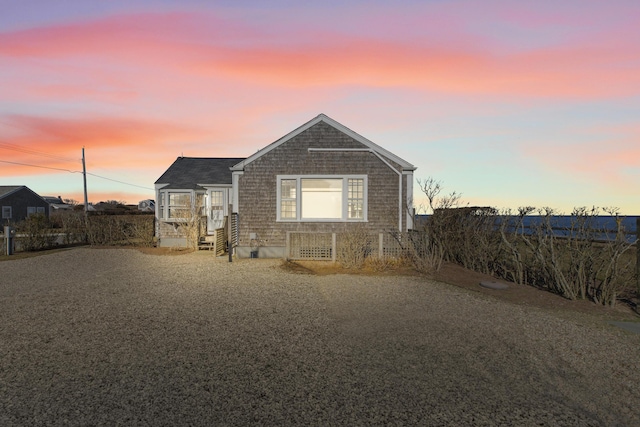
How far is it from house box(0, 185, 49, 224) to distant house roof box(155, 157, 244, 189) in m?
28.7

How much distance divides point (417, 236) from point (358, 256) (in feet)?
7.84

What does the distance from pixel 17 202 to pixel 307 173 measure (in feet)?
149

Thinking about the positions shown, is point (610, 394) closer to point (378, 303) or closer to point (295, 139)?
point (378, 303)

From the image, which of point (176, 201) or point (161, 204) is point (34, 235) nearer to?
point (161, 204)

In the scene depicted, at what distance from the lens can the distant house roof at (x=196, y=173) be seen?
76.1 ft

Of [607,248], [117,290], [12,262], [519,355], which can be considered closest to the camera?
[519,355]

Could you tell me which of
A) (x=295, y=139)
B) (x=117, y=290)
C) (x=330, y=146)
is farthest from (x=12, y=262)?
(x=330, y=146)

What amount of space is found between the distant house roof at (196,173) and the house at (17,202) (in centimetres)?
2874

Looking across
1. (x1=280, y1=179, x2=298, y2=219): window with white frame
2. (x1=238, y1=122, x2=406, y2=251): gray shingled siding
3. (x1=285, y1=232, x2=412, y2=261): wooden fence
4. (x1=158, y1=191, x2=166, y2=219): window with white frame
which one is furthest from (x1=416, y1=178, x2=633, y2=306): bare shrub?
(x1=158, y1=191, x2=166, y2=219): window with white frame

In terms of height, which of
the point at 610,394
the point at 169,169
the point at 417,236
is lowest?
the point at 610,394

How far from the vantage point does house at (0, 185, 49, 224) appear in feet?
151

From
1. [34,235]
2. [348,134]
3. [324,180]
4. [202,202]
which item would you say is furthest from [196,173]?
[348,134]

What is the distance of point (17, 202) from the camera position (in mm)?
47781

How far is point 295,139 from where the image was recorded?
1705 centimetres
